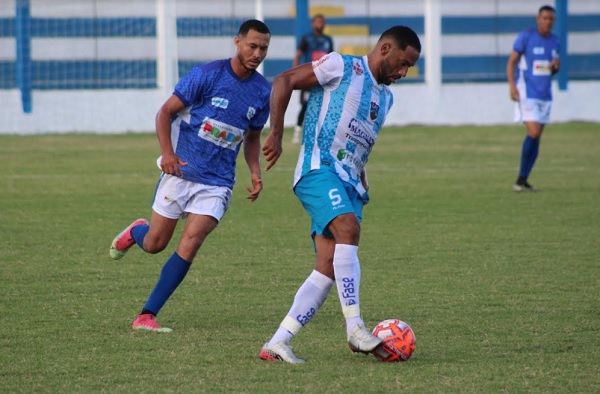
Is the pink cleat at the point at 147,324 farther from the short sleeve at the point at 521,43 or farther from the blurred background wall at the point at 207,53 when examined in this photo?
the blurred background wall at the point at 207,53

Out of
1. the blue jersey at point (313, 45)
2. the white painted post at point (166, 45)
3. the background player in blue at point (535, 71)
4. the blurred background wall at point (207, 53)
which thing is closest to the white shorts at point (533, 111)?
the background player in blue at point (535, 71)

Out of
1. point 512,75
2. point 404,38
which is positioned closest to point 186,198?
point 404,38

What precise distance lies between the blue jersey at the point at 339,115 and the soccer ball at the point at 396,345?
2.51 feet

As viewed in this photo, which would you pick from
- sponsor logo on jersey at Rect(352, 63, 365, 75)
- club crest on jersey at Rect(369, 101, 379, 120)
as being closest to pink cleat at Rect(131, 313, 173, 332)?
club crest on jersey at Rect(369, 101, 379, 120)

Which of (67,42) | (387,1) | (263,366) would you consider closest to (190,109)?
(263,366)

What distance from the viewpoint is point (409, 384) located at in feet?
17.6

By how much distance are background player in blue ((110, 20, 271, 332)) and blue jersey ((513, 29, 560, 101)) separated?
28.1 feet

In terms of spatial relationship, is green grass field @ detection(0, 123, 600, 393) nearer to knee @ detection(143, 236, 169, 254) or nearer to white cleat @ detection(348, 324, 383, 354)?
white cleat @ detection(348, 324, 383, 354)

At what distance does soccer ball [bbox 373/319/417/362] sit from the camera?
228 inches

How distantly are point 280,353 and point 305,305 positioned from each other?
0.30m

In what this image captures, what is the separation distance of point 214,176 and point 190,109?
16.6 inches

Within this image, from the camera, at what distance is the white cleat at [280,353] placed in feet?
18.8

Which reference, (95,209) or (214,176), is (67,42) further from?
(214,176)

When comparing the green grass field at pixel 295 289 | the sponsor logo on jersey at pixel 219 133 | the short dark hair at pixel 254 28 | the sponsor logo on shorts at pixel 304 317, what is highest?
the short dark hair at pixel 254 28
